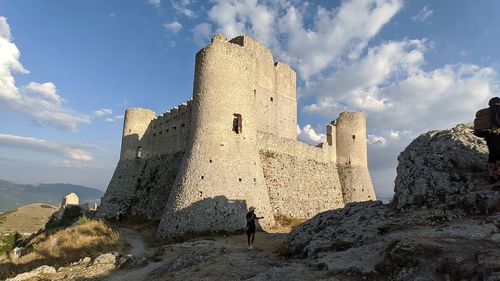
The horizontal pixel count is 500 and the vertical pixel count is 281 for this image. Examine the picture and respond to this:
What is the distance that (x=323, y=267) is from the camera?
7.19 m

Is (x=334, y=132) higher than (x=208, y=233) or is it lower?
higher

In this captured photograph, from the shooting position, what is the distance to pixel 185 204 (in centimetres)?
1722

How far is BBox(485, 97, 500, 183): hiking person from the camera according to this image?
8.13m

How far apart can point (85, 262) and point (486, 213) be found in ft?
43.2

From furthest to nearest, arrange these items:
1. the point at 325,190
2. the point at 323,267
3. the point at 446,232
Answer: the point at 325,190
the point at 323,267
the point at 446,232

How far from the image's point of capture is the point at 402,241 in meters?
6.27

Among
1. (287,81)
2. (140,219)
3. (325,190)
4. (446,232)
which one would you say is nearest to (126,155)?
(140,219)

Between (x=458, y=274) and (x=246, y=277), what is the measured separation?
4591mm

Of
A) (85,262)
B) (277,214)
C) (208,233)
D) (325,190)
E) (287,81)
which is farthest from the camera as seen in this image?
(287,81)

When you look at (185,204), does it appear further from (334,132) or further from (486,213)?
(334,132)

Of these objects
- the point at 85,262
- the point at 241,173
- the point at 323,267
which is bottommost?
the point at 85,262

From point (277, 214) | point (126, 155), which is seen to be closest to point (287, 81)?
point (277, 214)

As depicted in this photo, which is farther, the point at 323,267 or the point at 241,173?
the point at 241,173

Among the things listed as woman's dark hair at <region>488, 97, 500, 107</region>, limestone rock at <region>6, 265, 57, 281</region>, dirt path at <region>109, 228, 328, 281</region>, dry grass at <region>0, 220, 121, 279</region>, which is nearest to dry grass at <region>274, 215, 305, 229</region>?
dirt path at <region>109, 228, 328, 281</region>
